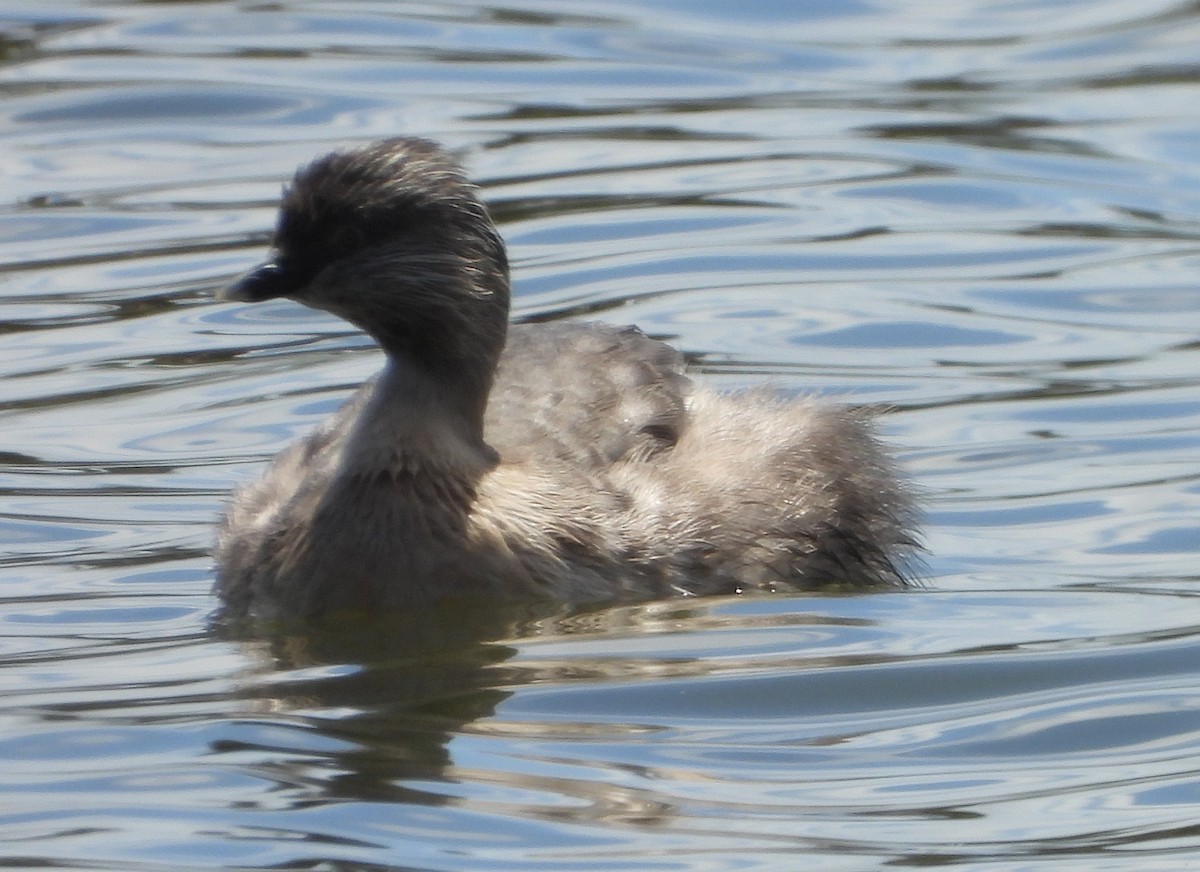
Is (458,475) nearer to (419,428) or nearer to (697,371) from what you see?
(419,428)

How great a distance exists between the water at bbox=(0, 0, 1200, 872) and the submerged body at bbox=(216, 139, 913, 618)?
0.65 feet

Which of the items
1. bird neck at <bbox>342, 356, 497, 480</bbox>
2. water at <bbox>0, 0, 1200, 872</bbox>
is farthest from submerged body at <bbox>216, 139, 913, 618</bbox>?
water at <bbox>0, 0, 1200, 872</bbox>

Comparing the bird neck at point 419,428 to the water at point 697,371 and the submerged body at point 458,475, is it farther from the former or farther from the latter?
the water at point 697,371

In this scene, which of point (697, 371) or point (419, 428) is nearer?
point (419, 428)

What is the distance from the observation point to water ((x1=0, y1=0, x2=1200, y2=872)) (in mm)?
5957

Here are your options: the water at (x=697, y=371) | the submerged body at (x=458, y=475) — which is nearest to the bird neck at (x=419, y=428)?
the submerged body at (x=458, y=475)

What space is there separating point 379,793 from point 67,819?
2.30 feet

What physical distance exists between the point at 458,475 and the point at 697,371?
2896 millimetres

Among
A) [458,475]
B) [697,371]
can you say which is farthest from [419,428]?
[697,371]

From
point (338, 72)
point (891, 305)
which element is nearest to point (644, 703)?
point (891, 305)

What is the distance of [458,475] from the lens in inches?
309

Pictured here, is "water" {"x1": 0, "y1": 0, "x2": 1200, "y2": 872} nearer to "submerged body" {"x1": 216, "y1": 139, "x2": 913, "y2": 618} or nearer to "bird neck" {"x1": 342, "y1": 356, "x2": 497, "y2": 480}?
"submerged body" {"x1": 216, "y1": 139, "x2": 913, "y2": 618}

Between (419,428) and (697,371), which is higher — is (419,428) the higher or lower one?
the higher one

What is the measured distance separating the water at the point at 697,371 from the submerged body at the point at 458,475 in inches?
7.8
